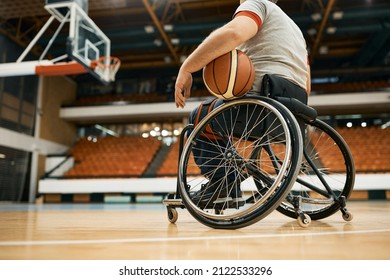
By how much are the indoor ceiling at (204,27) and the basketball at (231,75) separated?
5.45 m

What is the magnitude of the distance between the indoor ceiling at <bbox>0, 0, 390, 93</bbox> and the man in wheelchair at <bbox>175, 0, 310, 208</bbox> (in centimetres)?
528

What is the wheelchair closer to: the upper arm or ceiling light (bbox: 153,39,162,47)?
the upper arm

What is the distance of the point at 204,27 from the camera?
6629 mm

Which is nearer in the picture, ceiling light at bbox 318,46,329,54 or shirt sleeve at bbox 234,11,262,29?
shirt sleeve at bbox 234,11,262,29

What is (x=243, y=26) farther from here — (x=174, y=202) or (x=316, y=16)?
(x=316, y=16)

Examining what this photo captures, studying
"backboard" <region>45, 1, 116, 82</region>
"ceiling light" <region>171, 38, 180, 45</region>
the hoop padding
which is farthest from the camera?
"ceiling light" <region>171, 38, 180, 45</region>

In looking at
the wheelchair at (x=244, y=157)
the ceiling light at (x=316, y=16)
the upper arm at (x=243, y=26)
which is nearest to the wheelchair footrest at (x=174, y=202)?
the wheelchair at (x=244, y=157)

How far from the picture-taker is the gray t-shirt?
1.07 metres

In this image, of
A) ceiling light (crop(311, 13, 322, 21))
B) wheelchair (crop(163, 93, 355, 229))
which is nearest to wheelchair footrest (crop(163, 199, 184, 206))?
wheelchair (crop(163, 93, 355, 229))

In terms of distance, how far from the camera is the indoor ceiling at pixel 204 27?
6.23 m

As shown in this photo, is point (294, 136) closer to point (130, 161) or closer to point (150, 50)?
point (130, 161)

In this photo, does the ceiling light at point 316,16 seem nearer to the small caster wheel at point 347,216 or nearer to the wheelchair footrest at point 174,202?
the small caster wheel at point 347,216
